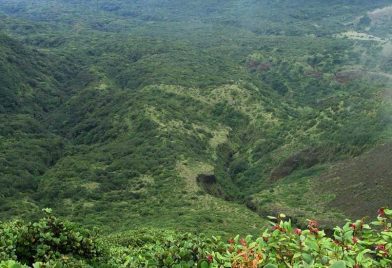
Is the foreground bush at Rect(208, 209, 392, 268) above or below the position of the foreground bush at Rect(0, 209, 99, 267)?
above

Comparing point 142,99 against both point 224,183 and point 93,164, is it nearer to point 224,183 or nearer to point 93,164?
point 93,164

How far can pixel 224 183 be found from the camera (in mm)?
110250

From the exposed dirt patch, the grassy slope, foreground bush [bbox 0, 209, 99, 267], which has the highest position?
foreground bush [bbox 0, 209, 99, 267]

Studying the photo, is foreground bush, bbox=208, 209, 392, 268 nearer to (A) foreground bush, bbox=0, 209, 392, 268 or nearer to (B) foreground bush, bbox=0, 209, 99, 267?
(A) foreground bush, bbox=0, 209, 392, 268

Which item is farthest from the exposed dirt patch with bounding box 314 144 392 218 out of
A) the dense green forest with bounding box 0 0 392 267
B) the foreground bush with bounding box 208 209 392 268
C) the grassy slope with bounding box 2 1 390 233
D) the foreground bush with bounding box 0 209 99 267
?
the foreground bush with bounding box 208 209 392 268

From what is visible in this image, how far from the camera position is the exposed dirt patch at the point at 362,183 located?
255ft

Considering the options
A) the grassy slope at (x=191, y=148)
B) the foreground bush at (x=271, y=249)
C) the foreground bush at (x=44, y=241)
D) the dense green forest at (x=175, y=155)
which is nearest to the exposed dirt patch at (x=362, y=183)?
the dense green forest at (x=175, y=155)

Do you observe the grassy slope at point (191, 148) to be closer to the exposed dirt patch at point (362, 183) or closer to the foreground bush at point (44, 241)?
the exposed dirt patch at point (362, 183)

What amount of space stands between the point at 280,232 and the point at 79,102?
6279 inches

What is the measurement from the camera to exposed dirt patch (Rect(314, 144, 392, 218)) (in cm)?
7781

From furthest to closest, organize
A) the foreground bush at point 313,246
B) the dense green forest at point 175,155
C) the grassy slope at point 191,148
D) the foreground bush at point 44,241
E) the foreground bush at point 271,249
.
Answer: the grassy slope at point 191,148, the dense green forest at point 175,155, the foreground bush at point 44,241, the foreground bush at point 313,246, the foreground bush at point 271,249

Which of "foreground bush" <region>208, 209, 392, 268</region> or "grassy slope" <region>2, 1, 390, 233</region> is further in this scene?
"grassy slope" <region>2, 1, 390, 233</region>

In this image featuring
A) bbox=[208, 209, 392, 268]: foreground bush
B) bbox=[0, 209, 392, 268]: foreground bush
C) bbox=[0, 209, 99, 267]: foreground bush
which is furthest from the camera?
bbox=[0, 209, 99, 267]: foreground bush

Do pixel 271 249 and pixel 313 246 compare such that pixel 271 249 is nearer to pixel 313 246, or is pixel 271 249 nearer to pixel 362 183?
pixel 313 246
